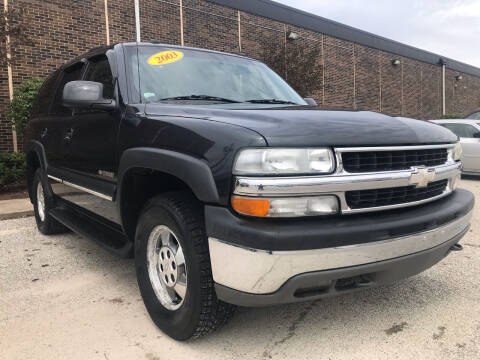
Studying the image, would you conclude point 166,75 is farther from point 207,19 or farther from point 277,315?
point 207,19

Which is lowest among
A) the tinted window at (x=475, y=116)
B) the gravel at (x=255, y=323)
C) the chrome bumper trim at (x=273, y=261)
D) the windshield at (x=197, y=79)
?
the gravel at (x=255, y=323)

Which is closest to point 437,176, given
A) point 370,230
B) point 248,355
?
point 370,230

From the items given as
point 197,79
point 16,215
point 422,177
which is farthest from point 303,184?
point 16,215

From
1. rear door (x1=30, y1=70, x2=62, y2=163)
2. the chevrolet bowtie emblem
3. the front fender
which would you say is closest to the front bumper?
the front fender

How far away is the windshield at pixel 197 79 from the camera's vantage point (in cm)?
298

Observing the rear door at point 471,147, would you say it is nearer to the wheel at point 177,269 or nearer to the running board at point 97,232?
the running board at point 97,232

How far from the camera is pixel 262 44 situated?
49.5 feet

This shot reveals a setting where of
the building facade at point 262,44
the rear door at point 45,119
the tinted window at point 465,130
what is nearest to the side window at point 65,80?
the rear door at point 45,119

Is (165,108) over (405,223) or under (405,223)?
over

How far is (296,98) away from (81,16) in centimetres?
890

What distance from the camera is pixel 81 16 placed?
34.5 ft

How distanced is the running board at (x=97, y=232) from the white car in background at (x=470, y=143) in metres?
9.12

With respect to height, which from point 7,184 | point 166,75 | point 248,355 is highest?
point 166,75

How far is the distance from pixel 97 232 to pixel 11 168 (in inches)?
262
